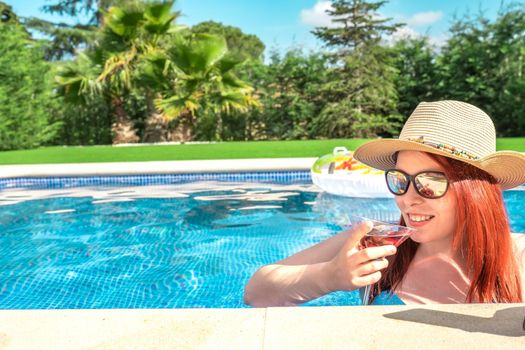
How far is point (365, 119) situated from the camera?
1866 cm

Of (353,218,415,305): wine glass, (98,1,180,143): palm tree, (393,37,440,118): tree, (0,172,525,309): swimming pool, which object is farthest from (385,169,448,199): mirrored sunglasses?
(393,37,440,118): tree

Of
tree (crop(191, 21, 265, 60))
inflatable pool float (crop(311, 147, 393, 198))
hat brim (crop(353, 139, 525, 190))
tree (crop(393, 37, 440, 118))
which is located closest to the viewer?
hat brim (crop(353, 139, 525, 190))

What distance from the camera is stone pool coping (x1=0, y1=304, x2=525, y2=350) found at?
1375 mm

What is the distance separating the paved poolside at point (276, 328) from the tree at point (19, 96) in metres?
13.9

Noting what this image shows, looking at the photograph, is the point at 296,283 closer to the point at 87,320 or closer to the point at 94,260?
the point at 87,320

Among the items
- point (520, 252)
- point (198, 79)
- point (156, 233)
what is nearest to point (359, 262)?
point (520, 252)

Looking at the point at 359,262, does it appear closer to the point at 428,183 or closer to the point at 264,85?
the point at 428,183

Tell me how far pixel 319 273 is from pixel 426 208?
0.42 m

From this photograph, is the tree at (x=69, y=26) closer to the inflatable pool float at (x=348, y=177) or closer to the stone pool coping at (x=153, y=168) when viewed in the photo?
the stone pool coping at (x=153, y=168)

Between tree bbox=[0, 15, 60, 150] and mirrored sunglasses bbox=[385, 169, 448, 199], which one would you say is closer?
mirrored sunglasses bbox=[385, 169, 448, 199]

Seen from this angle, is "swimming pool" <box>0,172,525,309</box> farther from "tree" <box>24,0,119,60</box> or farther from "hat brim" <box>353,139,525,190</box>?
"tree" <box>24,0,119,60</box>

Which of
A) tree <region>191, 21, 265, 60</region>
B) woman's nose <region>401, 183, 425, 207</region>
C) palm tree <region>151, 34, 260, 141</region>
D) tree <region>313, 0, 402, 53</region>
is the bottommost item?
woman's nose <region>401, 183, 425, 207</region>

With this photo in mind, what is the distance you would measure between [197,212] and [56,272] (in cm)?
240

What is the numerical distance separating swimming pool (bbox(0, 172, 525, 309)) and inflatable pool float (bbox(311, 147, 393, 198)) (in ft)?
0.50
